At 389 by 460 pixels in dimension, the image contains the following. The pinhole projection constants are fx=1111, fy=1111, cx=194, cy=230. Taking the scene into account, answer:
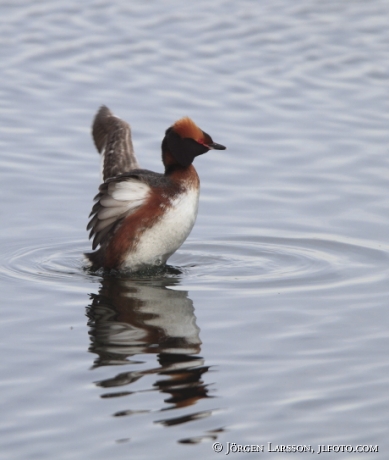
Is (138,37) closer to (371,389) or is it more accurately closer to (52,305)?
(52,305)

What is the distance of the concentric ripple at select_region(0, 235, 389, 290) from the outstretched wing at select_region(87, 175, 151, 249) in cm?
38

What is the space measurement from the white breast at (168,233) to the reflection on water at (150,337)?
295 millimetres

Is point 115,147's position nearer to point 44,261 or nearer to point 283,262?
point 44,261

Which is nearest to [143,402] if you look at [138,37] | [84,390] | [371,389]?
[84,390]

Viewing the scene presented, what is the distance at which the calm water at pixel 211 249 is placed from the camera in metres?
6.82

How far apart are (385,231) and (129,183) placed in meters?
2.63

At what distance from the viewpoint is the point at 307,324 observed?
8.56m

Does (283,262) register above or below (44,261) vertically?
below

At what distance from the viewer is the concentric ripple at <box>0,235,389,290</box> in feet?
32.4

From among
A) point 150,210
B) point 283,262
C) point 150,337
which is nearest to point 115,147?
point 150,210

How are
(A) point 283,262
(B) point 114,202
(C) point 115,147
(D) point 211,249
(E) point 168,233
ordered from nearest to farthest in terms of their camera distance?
1. (E) point 168,233
2. (B) point 114,202
3. (A) point 283,262
4. (D) point 211,249
5. (C) point 115,147

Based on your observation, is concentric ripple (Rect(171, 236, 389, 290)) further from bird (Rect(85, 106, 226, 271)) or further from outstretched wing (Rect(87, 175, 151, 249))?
outstretched wing (Rect(87, 175, 151, 249))

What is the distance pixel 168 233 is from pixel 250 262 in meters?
0.88

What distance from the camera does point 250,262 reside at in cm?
1046
